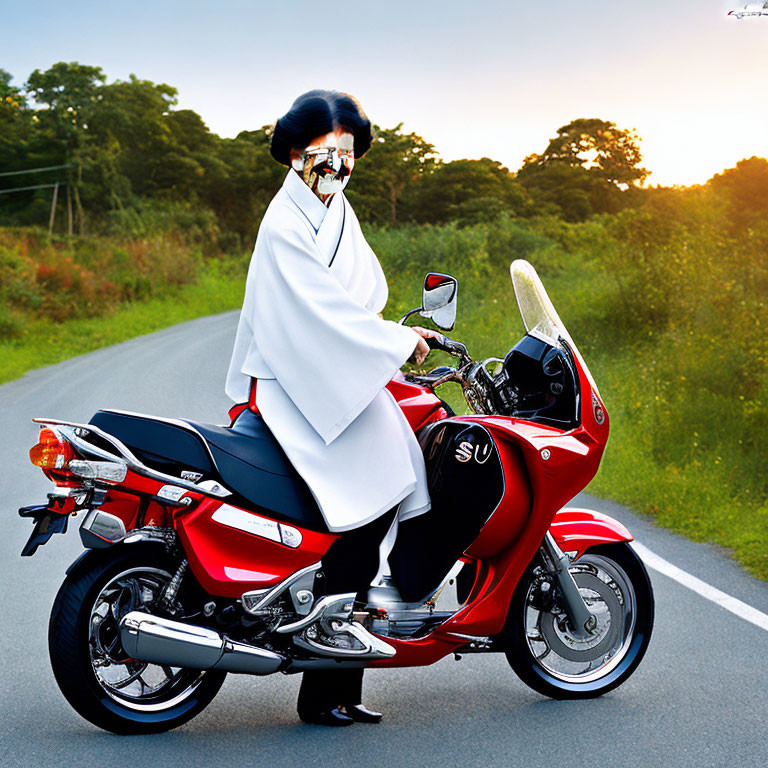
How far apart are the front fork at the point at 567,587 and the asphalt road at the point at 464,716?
35cm

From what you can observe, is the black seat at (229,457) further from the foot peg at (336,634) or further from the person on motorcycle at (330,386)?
the foot peg at (336,634)

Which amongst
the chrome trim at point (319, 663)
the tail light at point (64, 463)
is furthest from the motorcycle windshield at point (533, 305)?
the tail light at point (64, 463)

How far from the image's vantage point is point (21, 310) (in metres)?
22.2

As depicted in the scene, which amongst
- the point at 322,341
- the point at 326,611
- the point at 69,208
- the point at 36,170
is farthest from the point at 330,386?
the point at 36,170

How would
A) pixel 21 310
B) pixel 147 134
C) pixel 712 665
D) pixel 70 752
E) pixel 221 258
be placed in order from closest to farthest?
pixel 70 752, pixel 712 665, pixel 21 310, pixel 221 258, pixel 147 134

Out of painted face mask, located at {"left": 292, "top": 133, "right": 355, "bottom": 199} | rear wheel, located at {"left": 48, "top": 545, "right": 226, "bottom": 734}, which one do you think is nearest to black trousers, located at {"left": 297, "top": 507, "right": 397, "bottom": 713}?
rear wheel, located at {"left": 48, "top": 545, "right": 226, "bottom": 734}

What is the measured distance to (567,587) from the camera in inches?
157

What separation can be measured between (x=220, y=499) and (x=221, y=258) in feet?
136

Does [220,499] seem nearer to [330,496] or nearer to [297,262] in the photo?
[330,496]

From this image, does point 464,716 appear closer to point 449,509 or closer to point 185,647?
point 449,509

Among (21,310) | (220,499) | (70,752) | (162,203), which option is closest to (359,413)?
(220,499)

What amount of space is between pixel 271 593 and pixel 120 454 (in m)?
0.71

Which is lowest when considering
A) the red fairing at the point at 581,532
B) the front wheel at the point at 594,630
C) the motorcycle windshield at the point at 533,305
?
the front wheel at the point at 594,630

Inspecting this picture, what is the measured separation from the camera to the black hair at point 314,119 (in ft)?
12.6
